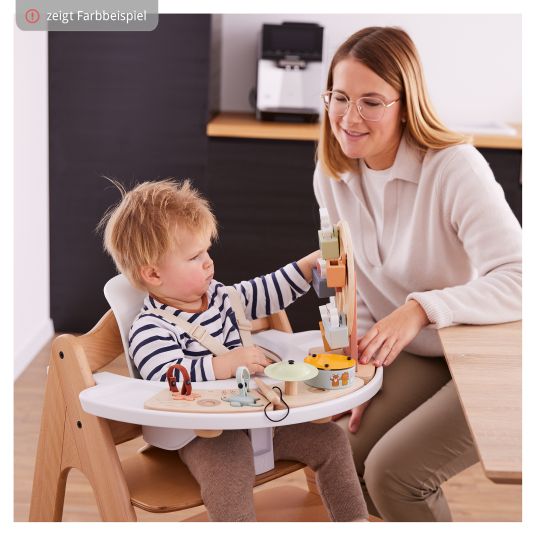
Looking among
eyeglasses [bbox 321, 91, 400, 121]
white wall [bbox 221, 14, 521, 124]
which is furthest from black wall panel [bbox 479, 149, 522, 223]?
eyeglasses [bbox 321, 91, 400, 121]

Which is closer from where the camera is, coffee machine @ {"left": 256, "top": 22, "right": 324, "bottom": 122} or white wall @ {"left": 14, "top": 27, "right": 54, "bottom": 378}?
white wall @ {"left": 14, "top": 27, "right": 54, "bottom": 378}

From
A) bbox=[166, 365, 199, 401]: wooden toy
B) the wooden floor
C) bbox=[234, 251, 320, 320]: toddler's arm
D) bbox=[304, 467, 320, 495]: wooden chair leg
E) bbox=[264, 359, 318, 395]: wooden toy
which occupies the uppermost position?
bbox=[234, 251, 320, 320]: toddler's arm

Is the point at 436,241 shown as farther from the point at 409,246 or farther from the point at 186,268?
the point at 186,268

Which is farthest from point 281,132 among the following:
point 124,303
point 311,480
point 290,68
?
point 124,303

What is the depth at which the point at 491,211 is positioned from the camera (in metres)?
1.49

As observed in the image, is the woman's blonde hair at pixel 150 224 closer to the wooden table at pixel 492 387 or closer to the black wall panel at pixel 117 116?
the wooden table at pixel 492 387

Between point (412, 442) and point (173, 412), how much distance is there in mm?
597

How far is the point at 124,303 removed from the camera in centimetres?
146

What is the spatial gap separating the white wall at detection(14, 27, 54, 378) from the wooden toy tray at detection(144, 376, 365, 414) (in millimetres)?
1836

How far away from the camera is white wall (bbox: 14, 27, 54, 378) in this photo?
2.93 m

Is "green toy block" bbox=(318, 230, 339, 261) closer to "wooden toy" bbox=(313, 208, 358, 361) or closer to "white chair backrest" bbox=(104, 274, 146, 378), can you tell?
"wooden toy" bbox=(313, 208, 358, 361)
